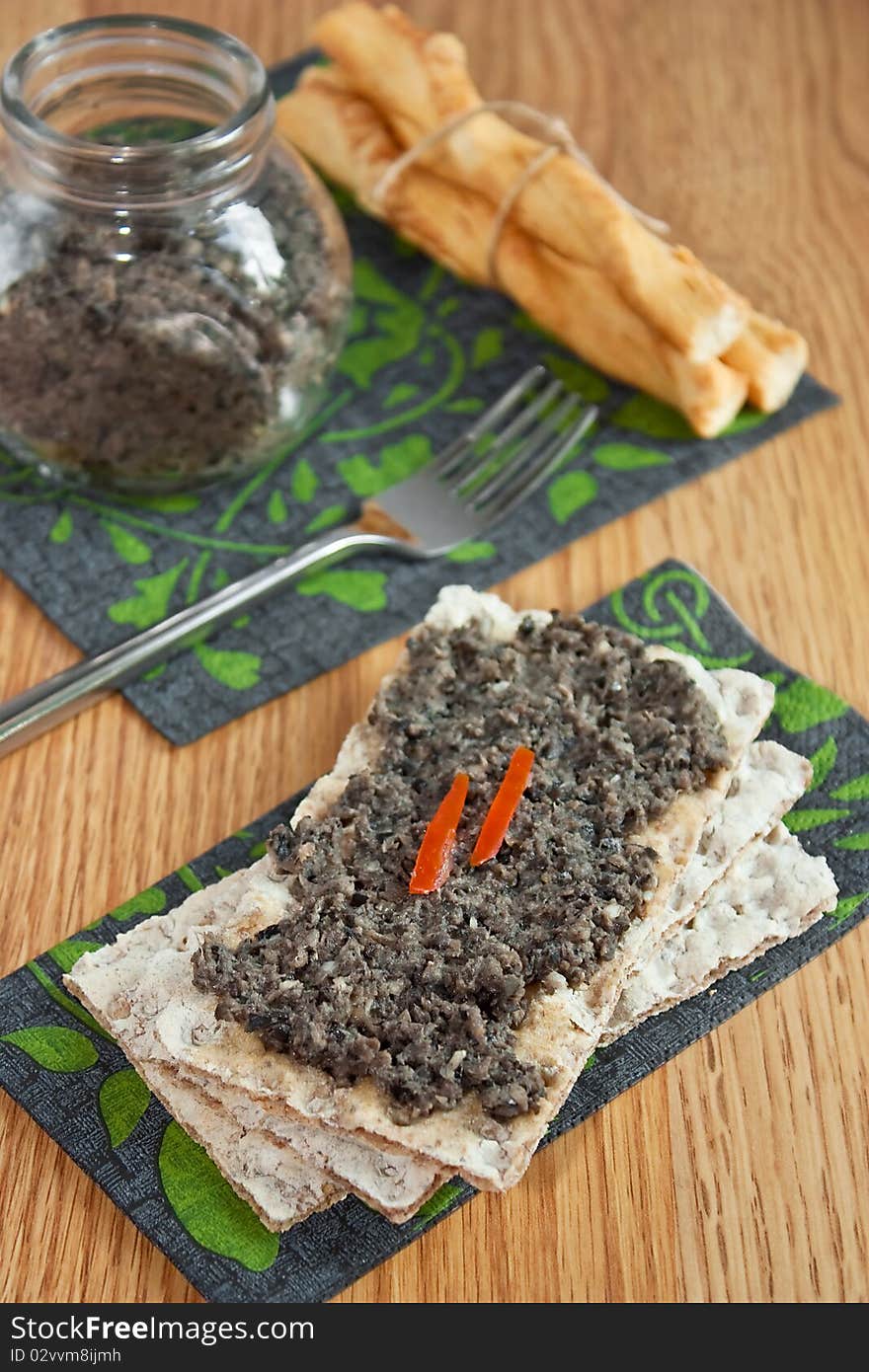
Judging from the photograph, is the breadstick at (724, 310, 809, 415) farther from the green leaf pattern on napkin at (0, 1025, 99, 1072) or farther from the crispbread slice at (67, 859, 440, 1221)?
the green leaf pattern on napkin at (0, 1025, 99, 1072)

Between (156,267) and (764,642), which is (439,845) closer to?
(764,642)

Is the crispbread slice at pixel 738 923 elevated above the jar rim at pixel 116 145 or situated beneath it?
situated beneath

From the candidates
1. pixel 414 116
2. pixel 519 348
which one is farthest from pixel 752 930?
pixel 414 116

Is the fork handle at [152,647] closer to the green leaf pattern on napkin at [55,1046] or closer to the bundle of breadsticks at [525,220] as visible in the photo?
the green leaf pattern on napkin at [55,1046]

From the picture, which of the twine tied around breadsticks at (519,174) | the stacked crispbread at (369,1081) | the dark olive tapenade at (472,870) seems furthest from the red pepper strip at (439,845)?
the twine tied around breadsticks at (519,174)

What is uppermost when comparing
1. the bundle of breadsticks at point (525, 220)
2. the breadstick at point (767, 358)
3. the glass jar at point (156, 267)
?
the glass jar at point (156, 267)

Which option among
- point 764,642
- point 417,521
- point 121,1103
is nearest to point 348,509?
point 417,521
